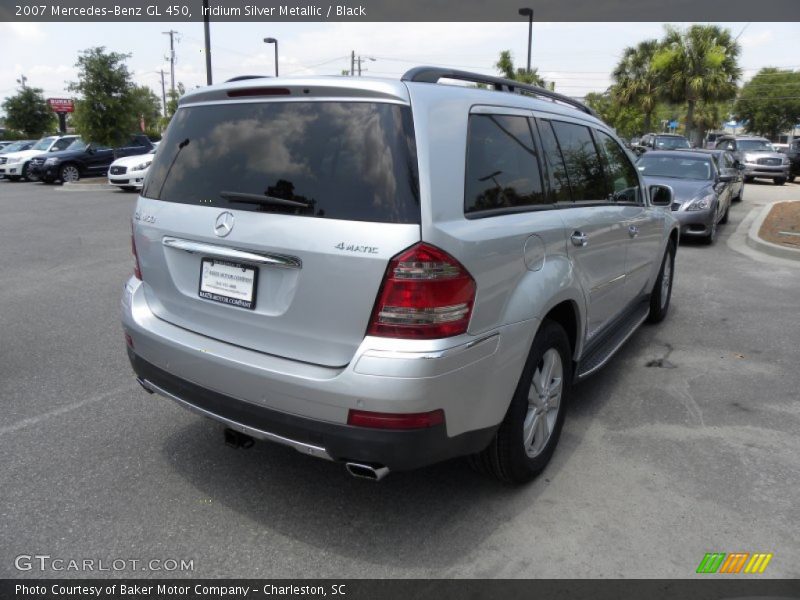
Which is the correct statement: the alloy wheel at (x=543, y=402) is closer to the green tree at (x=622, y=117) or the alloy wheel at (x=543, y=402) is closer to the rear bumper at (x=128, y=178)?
the rear bumper at (x=128, y=178)

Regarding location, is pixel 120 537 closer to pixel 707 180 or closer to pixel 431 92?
pixel 431 92

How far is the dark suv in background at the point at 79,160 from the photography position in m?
23.4

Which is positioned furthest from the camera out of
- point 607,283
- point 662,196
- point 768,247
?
point 768,247

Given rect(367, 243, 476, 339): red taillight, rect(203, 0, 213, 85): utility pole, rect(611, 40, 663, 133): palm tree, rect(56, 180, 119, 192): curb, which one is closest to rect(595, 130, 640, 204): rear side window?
rect(367, 243, 476, 339): red taillight

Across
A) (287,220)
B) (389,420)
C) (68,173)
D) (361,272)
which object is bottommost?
(68,173)

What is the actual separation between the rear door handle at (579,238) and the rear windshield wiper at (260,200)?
5.10 feet

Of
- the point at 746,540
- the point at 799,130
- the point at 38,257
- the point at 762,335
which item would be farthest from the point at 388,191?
the point at 799,130

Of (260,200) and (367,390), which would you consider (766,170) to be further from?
(367,390)

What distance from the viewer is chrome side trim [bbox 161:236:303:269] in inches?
103

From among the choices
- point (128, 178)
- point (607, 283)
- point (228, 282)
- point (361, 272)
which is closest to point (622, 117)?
point (128, 178)

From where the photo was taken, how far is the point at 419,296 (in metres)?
2.46

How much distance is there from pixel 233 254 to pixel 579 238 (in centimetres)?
186

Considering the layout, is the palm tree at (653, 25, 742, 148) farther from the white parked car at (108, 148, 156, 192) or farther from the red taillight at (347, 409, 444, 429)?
the red taillight at (347, 409, 444, 429)

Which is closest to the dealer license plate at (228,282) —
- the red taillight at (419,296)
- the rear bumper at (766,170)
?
the red taillight at (419,296)
